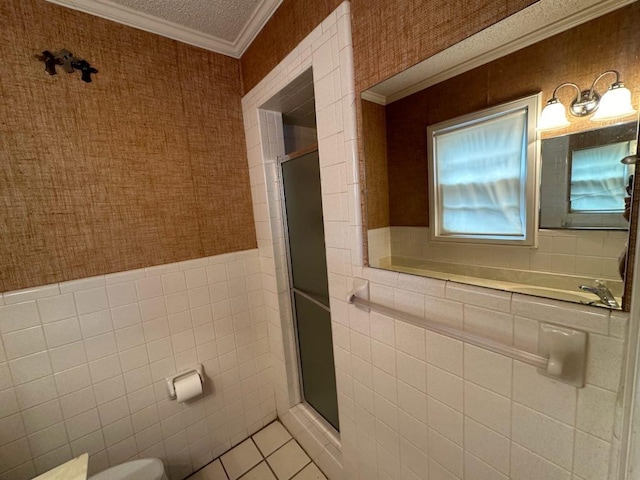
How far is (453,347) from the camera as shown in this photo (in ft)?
2.49

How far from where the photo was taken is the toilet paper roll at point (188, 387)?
52.3 inches

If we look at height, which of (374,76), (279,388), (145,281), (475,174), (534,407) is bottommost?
(279,388)

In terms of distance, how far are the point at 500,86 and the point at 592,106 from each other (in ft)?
0.87

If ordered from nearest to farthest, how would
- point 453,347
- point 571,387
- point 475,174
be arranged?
point 571,387 < point 453,347 < point 475,174

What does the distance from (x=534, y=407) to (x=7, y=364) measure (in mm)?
1914

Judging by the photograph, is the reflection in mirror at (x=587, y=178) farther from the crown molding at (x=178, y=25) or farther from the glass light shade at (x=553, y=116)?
the crown molding at (x=178, y=25)

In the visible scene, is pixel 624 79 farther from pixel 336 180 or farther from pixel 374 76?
pixel 336 180

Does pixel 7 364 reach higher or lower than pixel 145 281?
lower

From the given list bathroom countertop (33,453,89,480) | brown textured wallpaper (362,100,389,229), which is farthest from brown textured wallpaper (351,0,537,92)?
bathroom countertop (33,453,89,480)

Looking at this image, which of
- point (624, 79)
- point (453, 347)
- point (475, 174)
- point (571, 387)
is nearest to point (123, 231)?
point (453, 347)

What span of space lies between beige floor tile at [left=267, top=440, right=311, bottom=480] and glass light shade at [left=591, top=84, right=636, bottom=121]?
2.11 meters

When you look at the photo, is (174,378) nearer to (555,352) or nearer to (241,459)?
(241,459)

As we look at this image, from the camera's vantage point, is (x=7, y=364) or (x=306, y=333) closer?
(x=7, y=364)

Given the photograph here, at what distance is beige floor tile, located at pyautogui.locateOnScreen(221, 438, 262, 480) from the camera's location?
1491 mm
